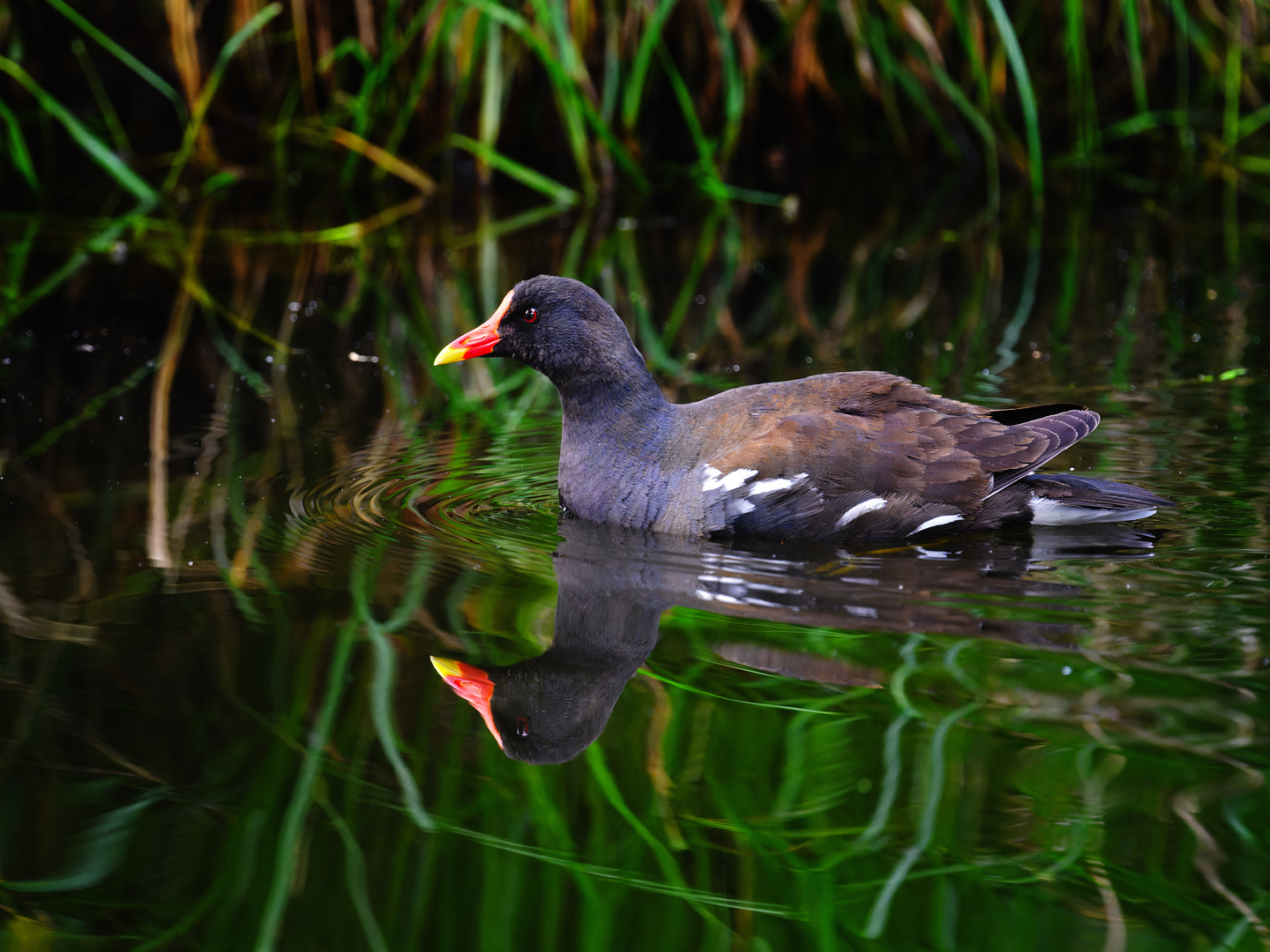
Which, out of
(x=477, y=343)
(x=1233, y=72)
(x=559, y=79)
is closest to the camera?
(x=477, y=343)

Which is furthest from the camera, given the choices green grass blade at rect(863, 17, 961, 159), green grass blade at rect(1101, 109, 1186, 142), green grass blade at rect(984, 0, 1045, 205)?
green grass blade at rect(1101, 109, 1186, 142)

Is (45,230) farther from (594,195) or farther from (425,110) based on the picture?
(594,195)

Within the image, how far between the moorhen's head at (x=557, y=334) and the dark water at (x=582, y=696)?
40 centimetres

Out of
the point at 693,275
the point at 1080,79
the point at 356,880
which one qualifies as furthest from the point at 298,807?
the point at 1080,79

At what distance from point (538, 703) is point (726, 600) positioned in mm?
664

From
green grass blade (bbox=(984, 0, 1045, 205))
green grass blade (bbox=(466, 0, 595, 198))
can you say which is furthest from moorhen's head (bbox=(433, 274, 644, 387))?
green grass blade (bbox=(984, 0, 1045, 205))

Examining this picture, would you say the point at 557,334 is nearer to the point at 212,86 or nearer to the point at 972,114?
the point at 212,86

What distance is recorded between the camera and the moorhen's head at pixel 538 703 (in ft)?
9.23

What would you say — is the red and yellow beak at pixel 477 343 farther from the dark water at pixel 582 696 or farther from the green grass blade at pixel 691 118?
the green grass blade at pixel 691 118

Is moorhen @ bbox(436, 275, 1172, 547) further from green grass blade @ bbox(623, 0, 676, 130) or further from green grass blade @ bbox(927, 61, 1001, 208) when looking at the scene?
green grass blade @ bbox(927, 61, 1001, 208)

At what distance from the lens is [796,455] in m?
3.99

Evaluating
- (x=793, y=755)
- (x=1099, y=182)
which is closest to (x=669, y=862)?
(x=793, y=755)

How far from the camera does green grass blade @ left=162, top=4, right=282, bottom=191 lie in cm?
805

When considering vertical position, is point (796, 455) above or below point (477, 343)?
below
